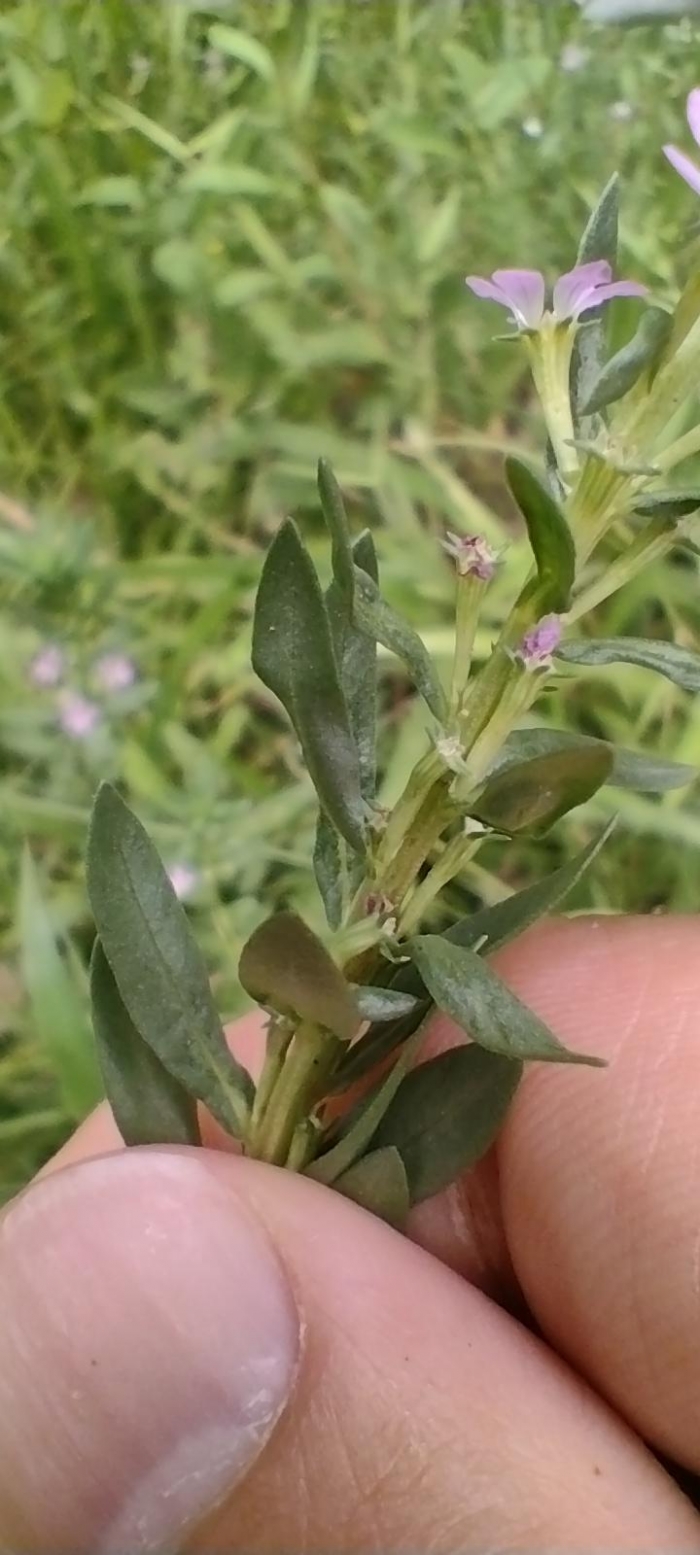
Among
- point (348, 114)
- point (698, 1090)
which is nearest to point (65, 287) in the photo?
point (348, 114)

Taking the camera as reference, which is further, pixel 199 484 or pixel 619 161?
pixel 619 161

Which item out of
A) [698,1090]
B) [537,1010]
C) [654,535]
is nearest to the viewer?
[654,535]

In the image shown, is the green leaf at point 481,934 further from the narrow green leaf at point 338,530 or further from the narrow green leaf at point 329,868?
the narrow green leaf at point 338,530

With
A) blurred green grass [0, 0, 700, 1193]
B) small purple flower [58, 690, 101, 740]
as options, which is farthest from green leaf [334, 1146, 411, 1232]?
small purple flower [58, 690, 101, 740]

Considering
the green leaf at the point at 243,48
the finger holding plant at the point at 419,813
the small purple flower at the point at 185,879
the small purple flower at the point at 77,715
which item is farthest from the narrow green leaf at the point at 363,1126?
the green leaf at the point at 243,48

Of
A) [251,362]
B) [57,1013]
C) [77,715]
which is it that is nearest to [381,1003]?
[57,1013]

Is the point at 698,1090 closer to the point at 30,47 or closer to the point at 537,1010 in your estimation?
the point at 537,1010

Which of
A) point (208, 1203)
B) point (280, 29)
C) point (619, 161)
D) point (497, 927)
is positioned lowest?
point (208, 1203)
